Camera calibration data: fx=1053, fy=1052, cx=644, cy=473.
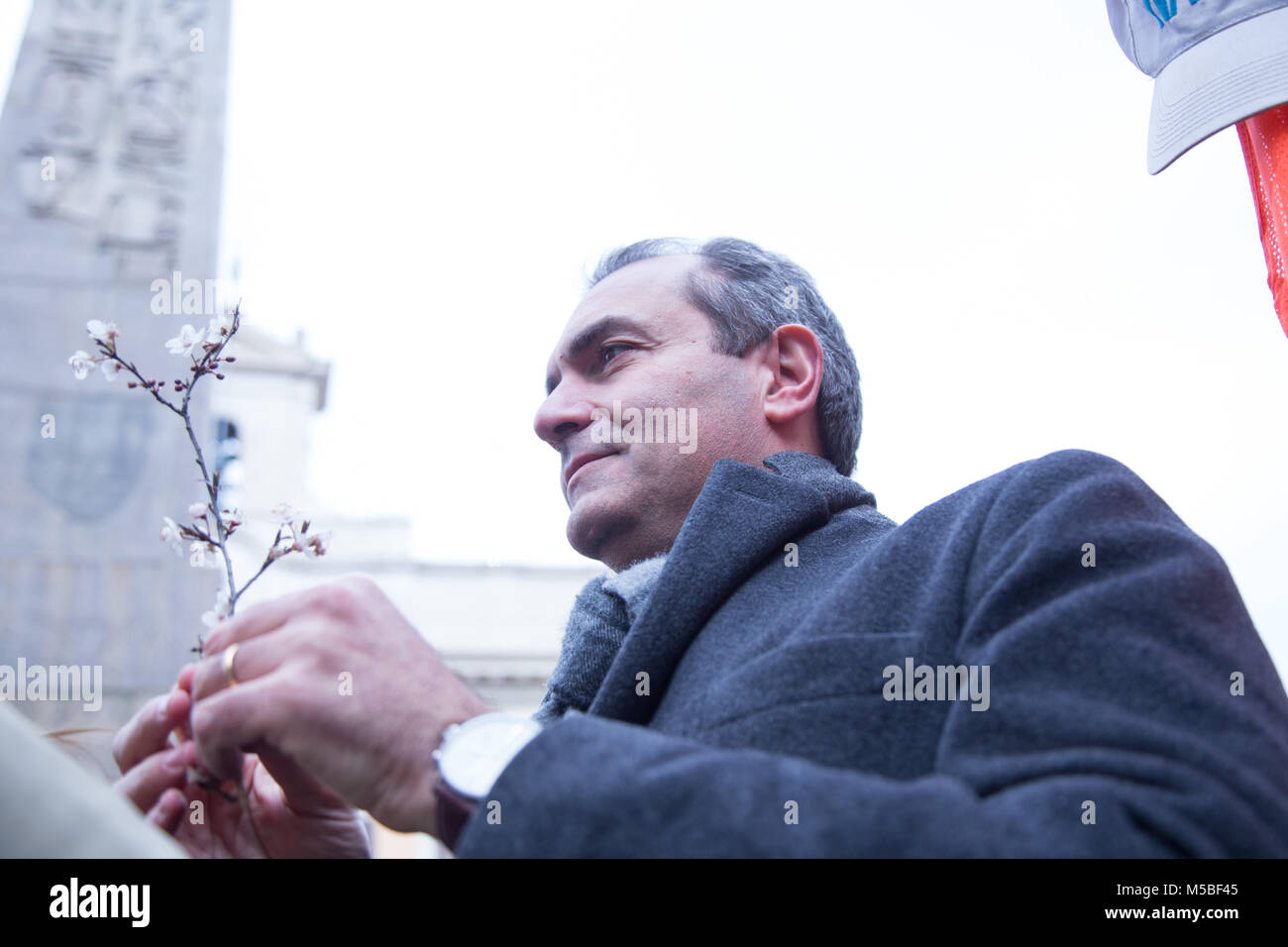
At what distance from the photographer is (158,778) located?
1.27m

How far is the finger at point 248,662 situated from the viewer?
3.73 ft

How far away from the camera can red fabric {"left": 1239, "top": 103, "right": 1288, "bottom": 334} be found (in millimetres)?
2266

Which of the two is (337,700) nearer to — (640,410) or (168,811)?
(168,811)

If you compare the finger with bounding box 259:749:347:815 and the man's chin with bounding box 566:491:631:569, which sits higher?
the man's chin with bounding box 566:491:631:569

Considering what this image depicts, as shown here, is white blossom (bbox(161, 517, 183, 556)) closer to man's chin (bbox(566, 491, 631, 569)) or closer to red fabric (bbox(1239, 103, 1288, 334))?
man's chin (bbox(566, 491, 631, 569))

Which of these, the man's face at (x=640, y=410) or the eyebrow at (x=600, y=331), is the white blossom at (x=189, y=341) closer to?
the man's face at (x=640, y=410)

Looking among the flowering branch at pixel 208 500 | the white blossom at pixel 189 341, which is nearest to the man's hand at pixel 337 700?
the flowering branch at pixel 208 500

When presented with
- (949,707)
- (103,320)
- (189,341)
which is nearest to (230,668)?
(189,341)

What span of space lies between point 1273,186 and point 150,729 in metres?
2.45

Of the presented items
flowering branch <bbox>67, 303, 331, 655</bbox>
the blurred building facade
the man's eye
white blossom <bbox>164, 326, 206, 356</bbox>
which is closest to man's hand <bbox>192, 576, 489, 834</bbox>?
flowering branch <bbox>67, 303, 331, 655</bbox>

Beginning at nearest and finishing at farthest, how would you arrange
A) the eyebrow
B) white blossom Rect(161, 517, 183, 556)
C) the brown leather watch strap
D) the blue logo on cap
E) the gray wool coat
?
the gray wool coat < the brown leather watch strap < white blossom Rect(161, 517, 183, 556) < the eyebrow < the blue logo on cap

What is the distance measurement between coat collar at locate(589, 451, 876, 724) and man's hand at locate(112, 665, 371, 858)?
39 cm
